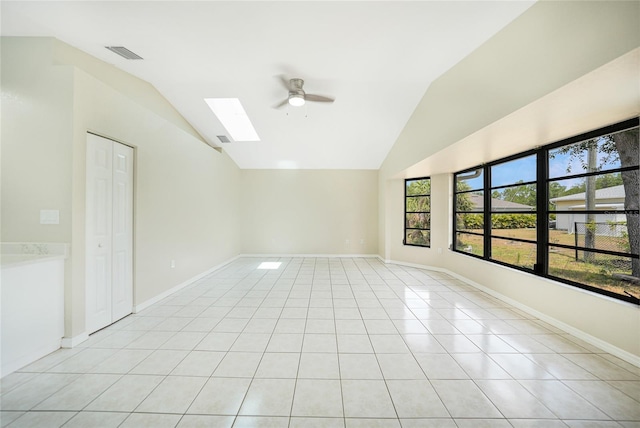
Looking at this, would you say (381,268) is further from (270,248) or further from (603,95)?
(603,95)

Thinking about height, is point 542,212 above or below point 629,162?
below

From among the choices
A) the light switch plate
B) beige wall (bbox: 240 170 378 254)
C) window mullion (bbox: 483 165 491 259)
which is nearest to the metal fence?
window mullion (bbox: 483 165 491 259)

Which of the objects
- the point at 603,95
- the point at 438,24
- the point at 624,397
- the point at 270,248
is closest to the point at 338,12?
the point at 438,24

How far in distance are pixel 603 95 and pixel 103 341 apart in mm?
5087

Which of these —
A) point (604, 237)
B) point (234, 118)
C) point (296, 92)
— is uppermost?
point (234, 118)

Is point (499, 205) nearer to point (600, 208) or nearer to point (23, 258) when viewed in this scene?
point (600, 208)

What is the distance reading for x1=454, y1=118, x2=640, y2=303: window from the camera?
92.8 inches

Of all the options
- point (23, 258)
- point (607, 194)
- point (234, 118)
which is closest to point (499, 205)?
point (607, 194)

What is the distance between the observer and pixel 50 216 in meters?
2.30

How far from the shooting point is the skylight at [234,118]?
423cm

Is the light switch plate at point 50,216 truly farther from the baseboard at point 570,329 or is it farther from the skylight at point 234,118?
the baseboard at point 570,329

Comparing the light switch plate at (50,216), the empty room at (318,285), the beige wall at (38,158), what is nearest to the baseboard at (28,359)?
the empty room at (318,285)

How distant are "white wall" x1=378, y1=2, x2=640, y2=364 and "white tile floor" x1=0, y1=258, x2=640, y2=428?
37 cm

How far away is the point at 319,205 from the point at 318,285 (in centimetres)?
308
